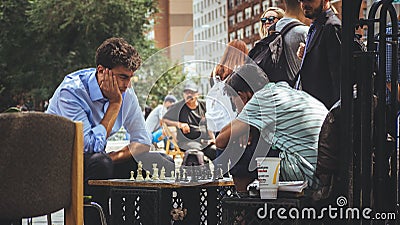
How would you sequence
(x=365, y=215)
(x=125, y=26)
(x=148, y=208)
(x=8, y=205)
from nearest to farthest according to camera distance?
(x=8, y=205) → (x=365, y=215) → (x=148, y=208) → (x=125, y=26)

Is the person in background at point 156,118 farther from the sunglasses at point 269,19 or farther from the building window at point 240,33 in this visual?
the building window at point 240,33

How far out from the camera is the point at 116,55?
19.7ft

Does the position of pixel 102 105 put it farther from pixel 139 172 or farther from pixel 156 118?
pixel 156 118

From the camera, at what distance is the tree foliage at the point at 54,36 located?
34188mm

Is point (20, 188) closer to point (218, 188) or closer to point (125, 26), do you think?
point (218, 188)

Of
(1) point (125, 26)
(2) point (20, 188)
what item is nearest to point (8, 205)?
(2) point (20, 188)

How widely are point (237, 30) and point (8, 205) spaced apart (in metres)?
56.8

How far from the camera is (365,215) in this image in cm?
448

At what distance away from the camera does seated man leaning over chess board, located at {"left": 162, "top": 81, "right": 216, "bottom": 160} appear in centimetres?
942

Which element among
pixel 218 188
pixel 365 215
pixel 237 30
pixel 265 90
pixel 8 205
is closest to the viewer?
pixel 8 205

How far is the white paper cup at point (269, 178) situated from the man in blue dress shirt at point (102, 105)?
170 cm

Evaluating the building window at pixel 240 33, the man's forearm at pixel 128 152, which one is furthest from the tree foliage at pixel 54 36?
the man's forearm at pixel 128 152

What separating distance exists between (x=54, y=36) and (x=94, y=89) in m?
30.0

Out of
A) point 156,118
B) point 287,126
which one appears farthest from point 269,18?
point 156,118
